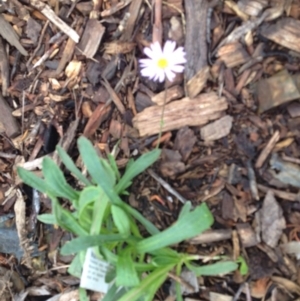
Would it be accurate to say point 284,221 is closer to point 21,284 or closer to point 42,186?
point 42,186

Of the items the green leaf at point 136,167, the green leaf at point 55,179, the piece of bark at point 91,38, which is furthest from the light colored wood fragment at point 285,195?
the piece of bark at point 91,38

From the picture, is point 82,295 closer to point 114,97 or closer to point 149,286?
point 149,286

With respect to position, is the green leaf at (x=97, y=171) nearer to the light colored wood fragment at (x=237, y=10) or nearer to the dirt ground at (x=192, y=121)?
the dirt ground at (x=192, y=121)

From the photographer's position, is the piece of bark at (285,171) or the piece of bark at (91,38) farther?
the piece of bark at (91,38)

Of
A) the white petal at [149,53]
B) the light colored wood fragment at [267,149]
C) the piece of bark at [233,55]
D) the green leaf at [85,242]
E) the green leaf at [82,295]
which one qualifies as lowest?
the green leaf at [82,295]

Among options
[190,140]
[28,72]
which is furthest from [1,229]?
[190,140]

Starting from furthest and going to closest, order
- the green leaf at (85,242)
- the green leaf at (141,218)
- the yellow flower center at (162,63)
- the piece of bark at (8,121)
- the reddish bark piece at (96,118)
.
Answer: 1. the piece of bark at (8,121)
2. the reddish bark piece at (96,118)
3. the yellow flower center at (162,63)
4. the green leaf at (141,218)
5. the green leaf at (85,242)

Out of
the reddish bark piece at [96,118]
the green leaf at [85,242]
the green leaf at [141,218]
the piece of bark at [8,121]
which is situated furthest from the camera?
the piece of bark at [8,121]

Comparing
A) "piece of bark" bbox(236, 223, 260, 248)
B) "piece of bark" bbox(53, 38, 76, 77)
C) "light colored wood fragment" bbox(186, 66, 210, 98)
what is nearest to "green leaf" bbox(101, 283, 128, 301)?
"piece of bark" bbox(236, 223, 260, 248)
